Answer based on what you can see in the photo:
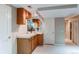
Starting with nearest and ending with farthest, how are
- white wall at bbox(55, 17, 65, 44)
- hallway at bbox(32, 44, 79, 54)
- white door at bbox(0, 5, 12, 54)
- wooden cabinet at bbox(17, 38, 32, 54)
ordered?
white door at bbox(0, 5, 12, 54) < wooden cabinet at bbox(17, 38, 32, 54) < hallway at bbox(32, 44, 79, 54) < white wall at bbox(55, 17, 65, 44)

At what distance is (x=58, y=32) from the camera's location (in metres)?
9.33

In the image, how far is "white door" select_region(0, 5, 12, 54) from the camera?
362 centimetres

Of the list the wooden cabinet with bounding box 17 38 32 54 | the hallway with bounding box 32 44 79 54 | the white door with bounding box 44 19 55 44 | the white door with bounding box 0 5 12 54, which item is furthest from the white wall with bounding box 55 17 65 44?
the white door with bounding box 0 5 12 54

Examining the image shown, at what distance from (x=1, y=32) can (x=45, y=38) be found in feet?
18.7

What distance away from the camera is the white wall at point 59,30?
925 cm

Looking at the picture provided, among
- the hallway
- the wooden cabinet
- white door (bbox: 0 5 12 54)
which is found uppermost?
white door (bbox: 0 5 12 54)

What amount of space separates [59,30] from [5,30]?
19.7 ft

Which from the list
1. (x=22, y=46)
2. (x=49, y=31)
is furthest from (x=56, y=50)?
(x=49, y=31)

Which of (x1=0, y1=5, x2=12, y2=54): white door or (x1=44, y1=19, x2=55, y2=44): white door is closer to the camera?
(x1=0, y1=5, x2=12, y2=54): white door

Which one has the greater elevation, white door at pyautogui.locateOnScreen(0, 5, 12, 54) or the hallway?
white door at pyautogui.locateOnScreen(0, 5, 12, 54)

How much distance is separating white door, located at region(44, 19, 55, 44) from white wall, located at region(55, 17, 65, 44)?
0.69ft

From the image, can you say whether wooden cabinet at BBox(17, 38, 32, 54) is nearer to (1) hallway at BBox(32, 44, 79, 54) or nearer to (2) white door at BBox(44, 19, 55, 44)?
(1) hallway at BBox(32, 44, 79, 54)
